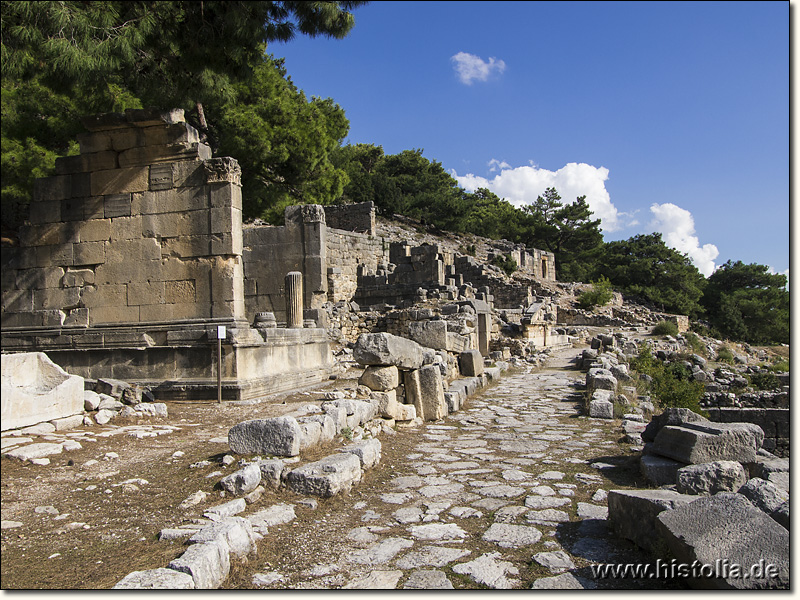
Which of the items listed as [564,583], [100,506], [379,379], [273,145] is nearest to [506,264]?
[273,145]

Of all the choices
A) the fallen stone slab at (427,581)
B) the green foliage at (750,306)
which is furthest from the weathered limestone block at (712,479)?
the green foliage at (750,306)

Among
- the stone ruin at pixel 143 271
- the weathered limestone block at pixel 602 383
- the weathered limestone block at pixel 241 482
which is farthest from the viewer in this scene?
the weathered limestone block at pixel 602 383

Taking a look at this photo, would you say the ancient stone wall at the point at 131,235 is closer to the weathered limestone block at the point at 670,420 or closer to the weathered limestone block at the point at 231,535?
the weathered limestone block at the point at 231,535

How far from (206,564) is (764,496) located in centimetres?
317

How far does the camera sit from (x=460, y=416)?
809 centimetres

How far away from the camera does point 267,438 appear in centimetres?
462

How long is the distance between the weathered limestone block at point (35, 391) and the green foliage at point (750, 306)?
3626cm

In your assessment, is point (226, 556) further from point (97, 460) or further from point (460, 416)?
point (460, 416)

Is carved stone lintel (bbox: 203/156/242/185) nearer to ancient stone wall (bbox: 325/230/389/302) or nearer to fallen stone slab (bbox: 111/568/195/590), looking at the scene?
fallen stone slab (bbox: 111/568/195/590)

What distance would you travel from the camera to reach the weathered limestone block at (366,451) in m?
4.82

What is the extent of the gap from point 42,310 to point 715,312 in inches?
1686

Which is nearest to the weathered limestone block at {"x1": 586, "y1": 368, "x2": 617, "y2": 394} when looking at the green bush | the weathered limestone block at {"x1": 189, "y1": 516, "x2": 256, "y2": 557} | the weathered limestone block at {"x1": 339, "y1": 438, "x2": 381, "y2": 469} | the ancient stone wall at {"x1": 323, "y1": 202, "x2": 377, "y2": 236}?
the weathered limestone block at {"x1": 339, "y1": 438, "x2": 381, "y2": 469}

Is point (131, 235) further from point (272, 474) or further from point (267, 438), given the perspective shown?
point (272, 474)

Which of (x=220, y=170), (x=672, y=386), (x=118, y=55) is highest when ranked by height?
(x=118, y=55)
